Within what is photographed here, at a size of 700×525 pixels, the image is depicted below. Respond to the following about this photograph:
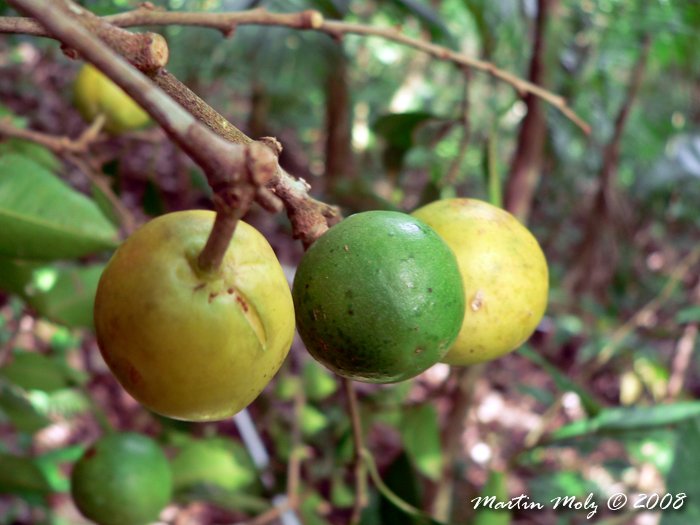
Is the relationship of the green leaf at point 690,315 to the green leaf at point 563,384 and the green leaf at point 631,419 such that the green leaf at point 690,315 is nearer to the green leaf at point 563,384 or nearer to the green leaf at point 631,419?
the green leaf at point 631,419

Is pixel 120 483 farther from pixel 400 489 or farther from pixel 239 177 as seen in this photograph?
pixel 239 177

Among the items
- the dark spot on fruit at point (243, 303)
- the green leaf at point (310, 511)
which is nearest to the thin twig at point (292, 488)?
the green leaf at point (310, 511)

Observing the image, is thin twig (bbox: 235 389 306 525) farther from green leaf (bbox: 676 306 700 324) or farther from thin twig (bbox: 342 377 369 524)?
green leaf (bbox: 676 306 700 324)

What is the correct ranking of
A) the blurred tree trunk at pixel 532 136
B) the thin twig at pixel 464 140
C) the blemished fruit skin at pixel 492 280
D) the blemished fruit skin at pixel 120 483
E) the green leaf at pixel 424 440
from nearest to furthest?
the blemished fruit skin at pixel 492 280 < the thin twig at pixel 464 140 < the blemished fruit skin at pixel 120 483 < the blurred tree trunk at pixel 532 136 < the green leaf at pixel 424 440

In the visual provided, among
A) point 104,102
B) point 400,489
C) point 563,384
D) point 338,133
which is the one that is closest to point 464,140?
point 563,384

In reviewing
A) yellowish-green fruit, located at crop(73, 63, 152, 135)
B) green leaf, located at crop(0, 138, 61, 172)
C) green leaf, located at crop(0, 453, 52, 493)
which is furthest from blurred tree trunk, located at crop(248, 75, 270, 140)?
green leaf, located at crop(0, 453, 52, 493)

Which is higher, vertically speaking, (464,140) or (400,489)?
(464,140)

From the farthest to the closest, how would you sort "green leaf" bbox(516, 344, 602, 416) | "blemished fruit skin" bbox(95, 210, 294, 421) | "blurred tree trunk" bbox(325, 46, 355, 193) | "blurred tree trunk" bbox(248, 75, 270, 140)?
"blurred tree trunk" bbox(248, 75, 270, 140) → "blurred tree trunk" bbox(325, 46, 355, 193) → "green leaf" bbox(516, 344, 602, 416) → "blemished fruit skin" bbox(95, 210, 294, 421)
